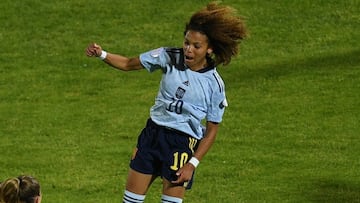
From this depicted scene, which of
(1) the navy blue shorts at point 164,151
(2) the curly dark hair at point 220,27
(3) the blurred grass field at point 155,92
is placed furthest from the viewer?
(3) the blurred grass field at point 155,92

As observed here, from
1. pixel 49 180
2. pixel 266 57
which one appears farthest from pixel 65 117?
pixel 266 57

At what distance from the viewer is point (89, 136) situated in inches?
591

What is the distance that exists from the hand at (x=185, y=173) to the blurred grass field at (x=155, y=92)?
9.38 ft

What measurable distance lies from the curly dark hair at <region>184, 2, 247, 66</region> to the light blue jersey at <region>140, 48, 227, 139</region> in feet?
0.70

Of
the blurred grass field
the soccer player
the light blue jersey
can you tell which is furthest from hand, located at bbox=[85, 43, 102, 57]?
the blurred grass field

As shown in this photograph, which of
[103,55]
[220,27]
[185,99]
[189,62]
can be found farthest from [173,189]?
[220,27]

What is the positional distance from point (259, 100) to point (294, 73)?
1.28 metres

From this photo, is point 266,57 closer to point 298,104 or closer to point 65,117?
point 298,104

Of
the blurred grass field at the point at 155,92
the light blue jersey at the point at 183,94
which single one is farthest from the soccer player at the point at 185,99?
the blurred grass field at the point at 155,92

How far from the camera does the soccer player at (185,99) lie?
973cm

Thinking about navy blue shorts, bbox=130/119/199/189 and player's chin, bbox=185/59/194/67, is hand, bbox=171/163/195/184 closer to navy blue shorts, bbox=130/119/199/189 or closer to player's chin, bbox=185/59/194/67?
navy blue shorts, bbox=130/119/199/189

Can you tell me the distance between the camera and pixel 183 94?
978 centimetres

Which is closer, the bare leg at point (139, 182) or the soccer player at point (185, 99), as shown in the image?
the soccer player at point (185, 99)

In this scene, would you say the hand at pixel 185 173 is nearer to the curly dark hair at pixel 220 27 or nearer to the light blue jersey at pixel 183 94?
the light blue jersey at pixel 183 94
